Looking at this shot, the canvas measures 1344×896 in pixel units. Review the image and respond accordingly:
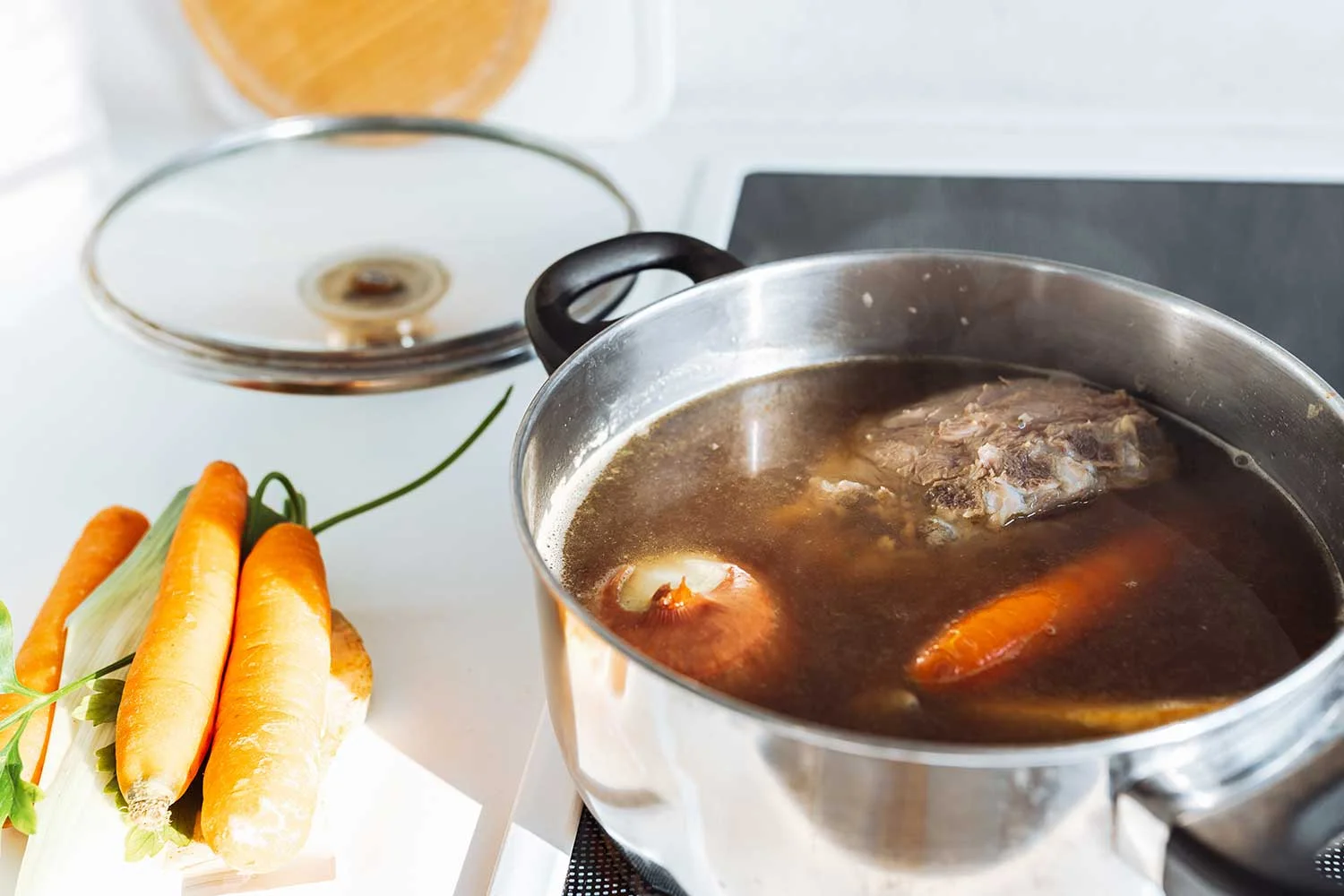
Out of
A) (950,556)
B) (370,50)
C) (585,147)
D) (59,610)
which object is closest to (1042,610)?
(950,556)

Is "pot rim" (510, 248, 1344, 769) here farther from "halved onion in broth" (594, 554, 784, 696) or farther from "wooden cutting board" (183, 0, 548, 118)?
"wooden cutting board" (183, 0, 548, 118)

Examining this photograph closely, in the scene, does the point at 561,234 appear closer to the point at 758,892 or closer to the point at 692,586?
the point at 692,586

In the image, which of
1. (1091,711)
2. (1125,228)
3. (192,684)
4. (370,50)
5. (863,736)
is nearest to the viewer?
(863,736)

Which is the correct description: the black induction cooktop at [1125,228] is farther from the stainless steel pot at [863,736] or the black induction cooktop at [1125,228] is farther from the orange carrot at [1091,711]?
the orange carrot at [1091,711]

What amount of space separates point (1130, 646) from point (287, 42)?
3.64ft

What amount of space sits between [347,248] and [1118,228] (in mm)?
716

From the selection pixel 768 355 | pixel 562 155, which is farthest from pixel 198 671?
pixel 562 155

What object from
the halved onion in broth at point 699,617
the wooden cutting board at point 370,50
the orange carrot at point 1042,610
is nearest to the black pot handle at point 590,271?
the halved onion in broth at point 699,617

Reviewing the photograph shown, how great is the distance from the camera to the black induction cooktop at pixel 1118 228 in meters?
1.06

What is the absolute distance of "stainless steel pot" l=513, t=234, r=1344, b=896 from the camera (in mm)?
458

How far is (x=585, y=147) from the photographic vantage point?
1.39 meters

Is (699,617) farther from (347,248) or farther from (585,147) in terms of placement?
(585,147)

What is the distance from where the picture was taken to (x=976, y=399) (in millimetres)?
818

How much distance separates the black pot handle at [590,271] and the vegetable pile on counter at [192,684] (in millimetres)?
148
